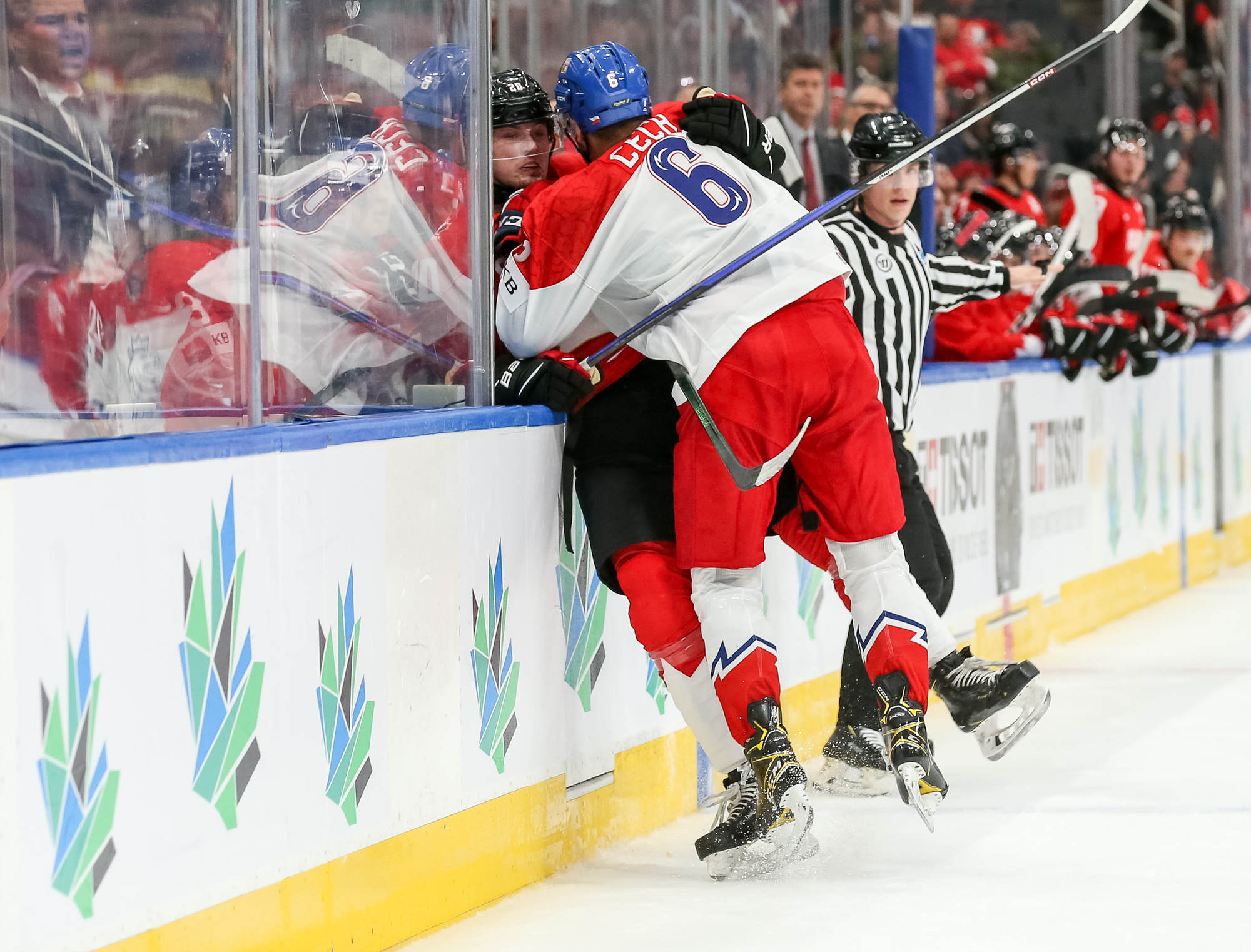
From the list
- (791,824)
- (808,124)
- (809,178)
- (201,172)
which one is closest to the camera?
(201,172)

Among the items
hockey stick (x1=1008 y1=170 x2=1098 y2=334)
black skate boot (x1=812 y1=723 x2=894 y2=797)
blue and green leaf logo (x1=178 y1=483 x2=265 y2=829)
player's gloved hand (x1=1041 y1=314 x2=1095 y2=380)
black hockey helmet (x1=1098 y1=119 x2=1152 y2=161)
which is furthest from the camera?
black hockey helmet (x1=1098 y1=119 x2=1152 y2=161)

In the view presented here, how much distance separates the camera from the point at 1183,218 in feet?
28.9

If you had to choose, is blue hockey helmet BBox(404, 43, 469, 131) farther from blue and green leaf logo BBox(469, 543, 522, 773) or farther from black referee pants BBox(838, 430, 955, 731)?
black referee pants BBox(838, 430, 955, 731)

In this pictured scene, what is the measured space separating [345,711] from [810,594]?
6.76 ft

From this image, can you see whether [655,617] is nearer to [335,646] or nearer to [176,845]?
[335,646]

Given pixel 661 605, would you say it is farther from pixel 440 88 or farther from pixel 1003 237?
pixel 1003 237

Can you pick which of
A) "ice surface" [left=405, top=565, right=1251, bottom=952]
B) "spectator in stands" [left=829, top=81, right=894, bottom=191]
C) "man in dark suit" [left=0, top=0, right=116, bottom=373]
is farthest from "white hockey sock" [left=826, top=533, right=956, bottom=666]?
"spectator in stands" [left=829, top=81, right=894, bottom=191]

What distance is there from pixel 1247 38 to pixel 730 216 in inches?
316

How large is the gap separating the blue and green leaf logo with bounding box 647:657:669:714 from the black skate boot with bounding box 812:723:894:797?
0.51 m

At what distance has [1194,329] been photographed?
25.9 feet

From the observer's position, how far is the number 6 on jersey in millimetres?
3436

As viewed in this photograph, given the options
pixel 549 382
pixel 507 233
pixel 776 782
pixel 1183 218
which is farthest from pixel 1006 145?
pixel 776 782

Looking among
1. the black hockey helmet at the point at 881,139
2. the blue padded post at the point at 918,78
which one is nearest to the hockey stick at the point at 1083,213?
the blue padded post at the point at 918,78

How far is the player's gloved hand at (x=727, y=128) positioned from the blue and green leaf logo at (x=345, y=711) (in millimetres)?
1230
